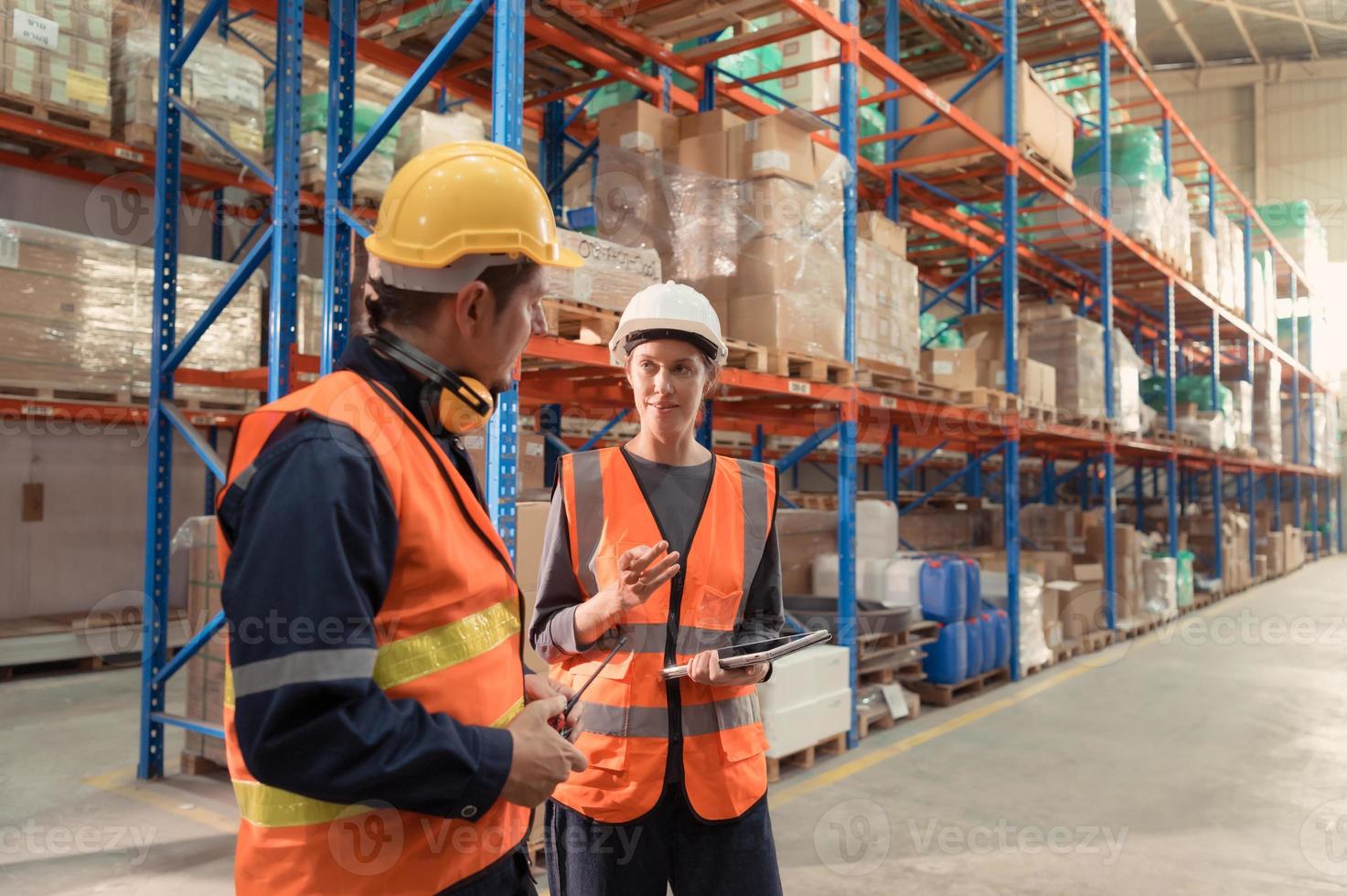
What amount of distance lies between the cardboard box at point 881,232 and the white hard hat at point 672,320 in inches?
188

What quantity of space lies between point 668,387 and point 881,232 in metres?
5.45

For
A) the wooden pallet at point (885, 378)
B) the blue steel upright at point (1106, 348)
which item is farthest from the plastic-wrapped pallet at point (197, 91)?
the blue steel upright at point (1106, 348)

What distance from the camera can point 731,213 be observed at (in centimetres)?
558

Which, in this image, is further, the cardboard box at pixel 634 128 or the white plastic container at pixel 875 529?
the white plastic container at pixel 875 529

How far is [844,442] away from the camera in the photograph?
19.6ft

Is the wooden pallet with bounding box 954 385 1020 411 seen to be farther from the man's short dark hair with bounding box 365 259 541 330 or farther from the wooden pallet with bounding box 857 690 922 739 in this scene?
the man's short dark hair with bounding box 365 259 541 330

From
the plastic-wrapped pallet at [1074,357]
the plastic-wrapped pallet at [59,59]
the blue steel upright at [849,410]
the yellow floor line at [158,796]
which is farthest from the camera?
the plastic-wrapped pallet at [1074,357]

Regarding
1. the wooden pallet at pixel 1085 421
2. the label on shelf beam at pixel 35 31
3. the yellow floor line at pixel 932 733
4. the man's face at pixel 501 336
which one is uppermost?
the label on shelf beam at pixel 35 31

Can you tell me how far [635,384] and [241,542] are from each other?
1.29 m

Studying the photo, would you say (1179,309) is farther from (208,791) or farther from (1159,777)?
(208,791)

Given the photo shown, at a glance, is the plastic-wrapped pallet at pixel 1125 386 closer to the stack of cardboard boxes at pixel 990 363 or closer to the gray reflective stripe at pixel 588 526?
the stack of cardboard boxes at pixel 990 363

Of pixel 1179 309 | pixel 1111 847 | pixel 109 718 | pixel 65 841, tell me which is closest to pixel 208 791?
pixel 65 841

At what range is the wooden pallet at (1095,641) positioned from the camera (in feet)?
30.0

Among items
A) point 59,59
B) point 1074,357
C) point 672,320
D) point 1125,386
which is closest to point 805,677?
point 672,320
